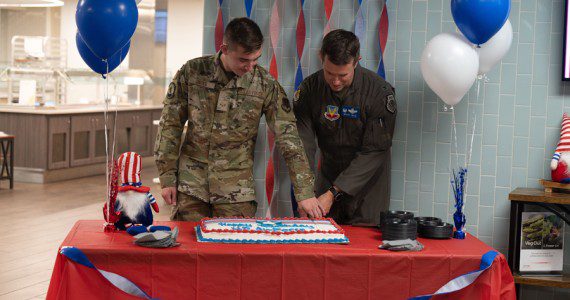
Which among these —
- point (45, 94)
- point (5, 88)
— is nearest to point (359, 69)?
point (45, 94)

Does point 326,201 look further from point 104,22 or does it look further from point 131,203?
point 104,22

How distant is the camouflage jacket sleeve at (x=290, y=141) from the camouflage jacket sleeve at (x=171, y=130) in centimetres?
38

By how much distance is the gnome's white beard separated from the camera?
122 inches

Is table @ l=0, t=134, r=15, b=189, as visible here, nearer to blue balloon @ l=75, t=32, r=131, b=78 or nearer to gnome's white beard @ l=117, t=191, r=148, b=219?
blue balloon @ l=75, t=32, r=131, b=78

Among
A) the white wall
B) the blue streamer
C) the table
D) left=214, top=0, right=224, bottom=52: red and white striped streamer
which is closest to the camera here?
the blue streamer

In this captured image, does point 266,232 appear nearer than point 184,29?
Yes

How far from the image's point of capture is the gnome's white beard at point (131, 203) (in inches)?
122

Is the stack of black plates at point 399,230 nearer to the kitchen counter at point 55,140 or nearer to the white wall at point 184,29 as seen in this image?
the kitchen counter at point 55,140

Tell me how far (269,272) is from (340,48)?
3.42 feet

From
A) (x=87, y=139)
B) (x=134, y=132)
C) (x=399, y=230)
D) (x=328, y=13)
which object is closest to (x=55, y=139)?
(x=87, y=139)

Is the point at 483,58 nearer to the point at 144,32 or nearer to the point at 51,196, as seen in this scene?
the point at 51,196

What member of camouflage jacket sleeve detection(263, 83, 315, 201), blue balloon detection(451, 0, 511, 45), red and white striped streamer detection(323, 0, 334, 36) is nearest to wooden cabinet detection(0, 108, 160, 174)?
red and white striped streamer detection(323, 0, 334, 36)

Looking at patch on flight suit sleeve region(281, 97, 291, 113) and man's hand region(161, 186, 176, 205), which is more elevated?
patch on flight suit sleeve region(281, 97, 291, 113)

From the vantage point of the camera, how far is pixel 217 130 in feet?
11.6
